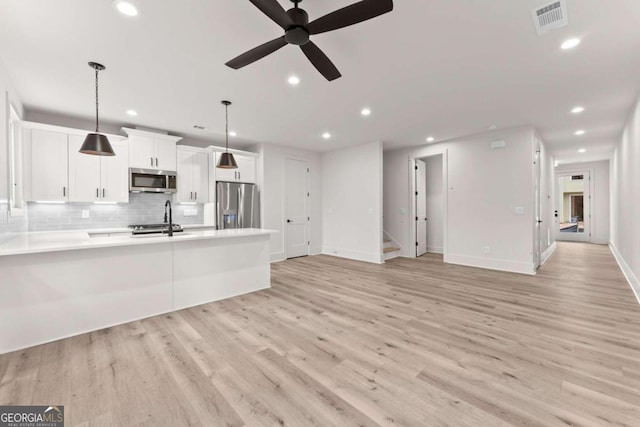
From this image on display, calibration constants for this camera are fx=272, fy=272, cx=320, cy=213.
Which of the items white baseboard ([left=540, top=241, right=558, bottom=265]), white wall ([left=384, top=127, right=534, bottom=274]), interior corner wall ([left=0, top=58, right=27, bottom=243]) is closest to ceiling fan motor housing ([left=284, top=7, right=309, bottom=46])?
interior corner wall ([left=0, top=58, right=27, bottom=243])

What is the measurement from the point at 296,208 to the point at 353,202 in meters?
1.44

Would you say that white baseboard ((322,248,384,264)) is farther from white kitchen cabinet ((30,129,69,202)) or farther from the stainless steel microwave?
white kitchen cabinet ((30,129,69,202))

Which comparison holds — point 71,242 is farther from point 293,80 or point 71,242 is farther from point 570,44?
point 570,44

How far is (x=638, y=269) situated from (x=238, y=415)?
5295 mm

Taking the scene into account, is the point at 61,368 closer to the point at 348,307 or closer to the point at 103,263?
the point at 103,263

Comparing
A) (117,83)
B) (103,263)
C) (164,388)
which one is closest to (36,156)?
(117,83)

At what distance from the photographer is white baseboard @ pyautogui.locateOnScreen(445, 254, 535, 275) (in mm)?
5000

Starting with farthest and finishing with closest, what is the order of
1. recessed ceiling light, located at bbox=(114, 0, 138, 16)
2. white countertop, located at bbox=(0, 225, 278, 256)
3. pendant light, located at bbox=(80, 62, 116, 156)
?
pendant light, located at bbox=(80, 62, 116, 156)
white countertop, located at bbox=(0, 225, 278, 256)
recessed ceiling light, located at bbox=(114, 0, 138, 16)

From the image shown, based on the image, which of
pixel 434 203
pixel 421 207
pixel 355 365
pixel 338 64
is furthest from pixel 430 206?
pixel 355 365

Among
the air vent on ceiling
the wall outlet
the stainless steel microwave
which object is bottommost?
the wall outlet

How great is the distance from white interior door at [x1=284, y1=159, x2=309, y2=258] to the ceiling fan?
4.60m

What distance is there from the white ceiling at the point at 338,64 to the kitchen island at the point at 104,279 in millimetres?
1860

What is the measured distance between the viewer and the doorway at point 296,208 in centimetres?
669

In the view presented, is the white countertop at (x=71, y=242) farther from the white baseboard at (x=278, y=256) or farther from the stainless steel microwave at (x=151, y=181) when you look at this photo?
the white baseboard at (x=278, y=256)
